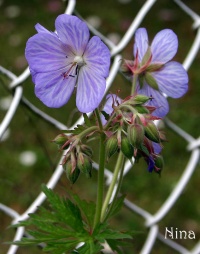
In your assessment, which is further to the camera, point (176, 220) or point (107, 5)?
point (107, 5)

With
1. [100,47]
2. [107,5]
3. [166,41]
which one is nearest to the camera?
[100,47]

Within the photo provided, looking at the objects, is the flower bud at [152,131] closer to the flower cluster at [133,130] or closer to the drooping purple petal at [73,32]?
the flower cluster at [133,130]

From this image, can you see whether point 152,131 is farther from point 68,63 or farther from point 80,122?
point 80,122

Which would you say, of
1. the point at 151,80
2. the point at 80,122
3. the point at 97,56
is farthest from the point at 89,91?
the point at 80,122

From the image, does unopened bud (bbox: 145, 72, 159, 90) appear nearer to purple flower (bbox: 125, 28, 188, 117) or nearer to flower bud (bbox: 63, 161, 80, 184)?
purple flower (bbox: 125, 28, 188, 117)

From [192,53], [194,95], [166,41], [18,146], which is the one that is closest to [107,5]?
[194,95]

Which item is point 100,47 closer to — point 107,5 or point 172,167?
point 172,167

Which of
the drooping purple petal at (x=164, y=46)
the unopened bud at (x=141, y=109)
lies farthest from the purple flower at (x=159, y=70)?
the unopened bud at (x=141, y=109)

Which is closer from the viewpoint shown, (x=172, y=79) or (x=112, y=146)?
(x=112, y=146)
